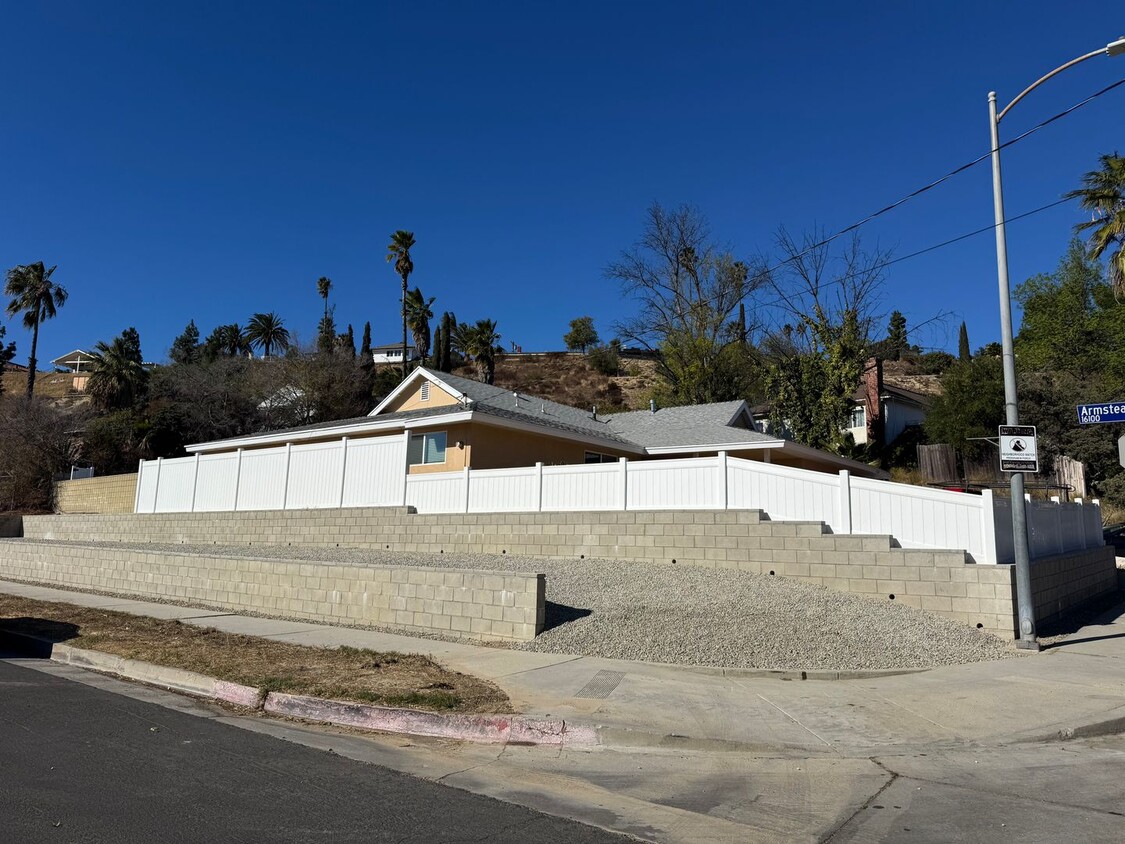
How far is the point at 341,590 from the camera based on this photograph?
42.9 ft

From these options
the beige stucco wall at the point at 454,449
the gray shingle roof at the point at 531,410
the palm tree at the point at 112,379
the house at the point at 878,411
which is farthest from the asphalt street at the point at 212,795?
the palm tree at the point at 112,379

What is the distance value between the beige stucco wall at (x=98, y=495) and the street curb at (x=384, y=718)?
Answer: 25665mm

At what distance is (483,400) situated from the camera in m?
27.1

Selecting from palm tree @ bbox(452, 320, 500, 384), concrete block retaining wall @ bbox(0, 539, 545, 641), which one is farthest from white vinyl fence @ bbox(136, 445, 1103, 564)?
palm tree @ bbox(452, 320, 500, 384)

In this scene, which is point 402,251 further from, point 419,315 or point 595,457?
point 595,457

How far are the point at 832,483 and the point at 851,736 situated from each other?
7.21 metres

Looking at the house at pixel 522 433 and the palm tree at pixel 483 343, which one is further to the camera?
the palm tree at pixel 483 343

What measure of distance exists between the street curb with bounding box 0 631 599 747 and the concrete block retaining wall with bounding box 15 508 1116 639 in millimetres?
7448

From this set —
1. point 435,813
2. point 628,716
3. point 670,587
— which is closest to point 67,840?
point 435,813

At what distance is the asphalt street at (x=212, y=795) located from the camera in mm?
4594

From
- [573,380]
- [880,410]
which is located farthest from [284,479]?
[573,380]

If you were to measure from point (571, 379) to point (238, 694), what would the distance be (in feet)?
261

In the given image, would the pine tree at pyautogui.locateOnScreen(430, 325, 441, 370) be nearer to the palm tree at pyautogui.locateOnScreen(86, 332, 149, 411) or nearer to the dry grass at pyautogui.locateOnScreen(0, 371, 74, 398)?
the palm tree at pyautogui.locateOnScreen(86, 332, 149, 411)

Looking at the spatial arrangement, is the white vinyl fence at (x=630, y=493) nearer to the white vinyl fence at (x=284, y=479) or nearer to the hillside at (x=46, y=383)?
the white vinyl fence at (x=284, y=479)
